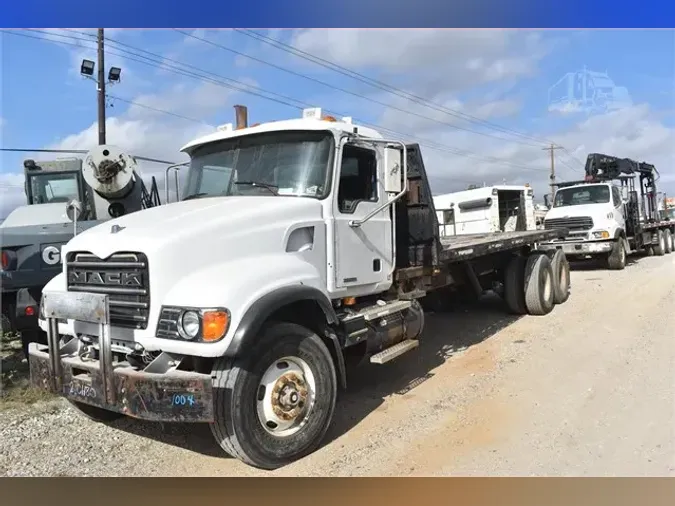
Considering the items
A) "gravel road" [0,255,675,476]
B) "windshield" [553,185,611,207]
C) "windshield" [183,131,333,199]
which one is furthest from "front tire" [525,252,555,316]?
"windshield" [553,185,611,207]

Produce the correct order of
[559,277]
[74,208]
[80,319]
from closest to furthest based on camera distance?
[80,319] → [74,208] → [559,277]

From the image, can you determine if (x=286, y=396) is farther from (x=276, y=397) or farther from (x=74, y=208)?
(x=74, y=208)

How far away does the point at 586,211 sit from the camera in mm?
15719

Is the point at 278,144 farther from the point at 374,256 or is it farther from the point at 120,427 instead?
the point at 120,427

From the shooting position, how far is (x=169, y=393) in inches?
139

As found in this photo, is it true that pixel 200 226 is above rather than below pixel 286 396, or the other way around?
above

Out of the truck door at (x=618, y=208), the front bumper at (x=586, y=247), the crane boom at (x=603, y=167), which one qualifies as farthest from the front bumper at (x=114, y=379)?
the crane boom at (x=603, y=167)

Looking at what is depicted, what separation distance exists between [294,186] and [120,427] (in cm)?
256

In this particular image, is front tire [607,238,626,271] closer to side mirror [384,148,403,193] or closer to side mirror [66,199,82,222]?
side mirror [384,148,403,193]

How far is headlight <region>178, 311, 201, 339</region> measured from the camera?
3516mm

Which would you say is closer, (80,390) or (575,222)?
(80,390)

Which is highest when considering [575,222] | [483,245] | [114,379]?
[575,222]

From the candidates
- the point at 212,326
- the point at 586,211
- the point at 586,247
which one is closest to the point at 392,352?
the point at 212,326

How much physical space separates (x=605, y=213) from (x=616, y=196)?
1296 millimetres
